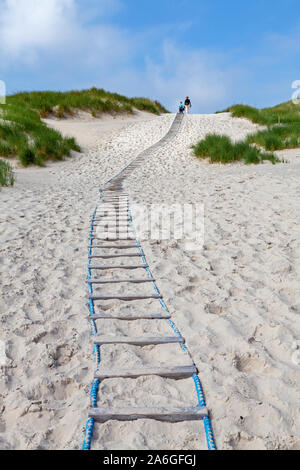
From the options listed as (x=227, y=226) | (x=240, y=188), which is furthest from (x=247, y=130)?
(x=227, y=226)

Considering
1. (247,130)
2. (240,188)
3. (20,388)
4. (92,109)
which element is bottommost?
(20,388)

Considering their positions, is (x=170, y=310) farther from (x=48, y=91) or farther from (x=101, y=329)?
(x=48, y=91)

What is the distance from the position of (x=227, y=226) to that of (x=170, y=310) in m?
2.43

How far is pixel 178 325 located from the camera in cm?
294

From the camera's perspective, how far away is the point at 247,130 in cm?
1891

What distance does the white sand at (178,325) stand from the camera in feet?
6.41

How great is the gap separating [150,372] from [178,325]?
634 mm

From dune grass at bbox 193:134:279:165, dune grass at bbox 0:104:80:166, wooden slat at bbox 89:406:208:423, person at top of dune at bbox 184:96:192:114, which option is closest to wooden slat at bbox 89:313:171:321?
wooden slat at bbox 89:406:208:423

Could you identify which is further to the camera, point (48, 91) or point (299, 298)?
point (48, 91)

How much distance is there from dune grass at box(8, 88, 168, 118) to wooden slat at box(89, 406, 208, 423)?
66.7 feet

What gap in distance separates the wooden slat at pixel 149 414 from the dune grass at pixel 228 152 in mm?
9910

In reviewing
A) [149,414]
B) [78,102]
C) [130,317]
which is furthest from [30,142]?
[149,414]

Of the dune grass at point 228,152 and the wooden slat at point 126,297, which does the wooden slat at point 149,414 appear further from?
the dune grass at point 228,152

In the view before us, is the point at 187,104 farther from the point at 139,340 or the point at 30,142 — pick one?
the point at 139,340
